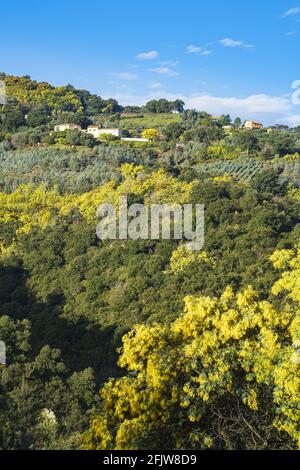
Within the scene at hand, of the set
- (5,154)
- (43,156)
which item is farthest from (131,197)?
(5,154)

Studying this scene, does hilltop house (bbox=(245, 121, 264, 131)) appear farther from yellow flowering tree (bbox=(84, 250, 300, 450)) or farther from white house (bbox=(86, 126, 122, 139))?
yellow flowering tree (bbox=(84, 250, 300, 450))

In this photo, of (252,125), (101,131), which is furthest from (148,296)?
(252,125)

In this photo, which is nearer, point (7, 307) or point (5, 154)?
point (7, 307)

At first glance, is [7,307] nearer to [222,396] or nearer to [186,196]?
[186,196]

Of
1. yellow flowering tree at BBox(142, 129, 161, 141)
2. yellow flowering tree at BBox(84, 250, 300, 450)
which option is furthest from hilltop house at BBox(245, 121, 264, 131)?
yellow flowering tree at BBox(84, 250, 300, 450)

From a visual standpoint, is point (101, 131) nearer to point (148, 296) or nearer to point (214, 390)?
point (148, 296)
